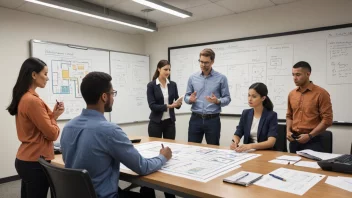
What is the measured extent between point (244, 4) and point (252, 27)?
0.45 metres

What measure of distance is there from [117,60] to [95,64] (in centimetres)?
48

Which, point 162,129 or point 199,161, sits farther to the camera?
point 162,129

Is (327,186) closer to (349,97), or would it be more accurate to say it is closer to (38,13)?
(349,97)

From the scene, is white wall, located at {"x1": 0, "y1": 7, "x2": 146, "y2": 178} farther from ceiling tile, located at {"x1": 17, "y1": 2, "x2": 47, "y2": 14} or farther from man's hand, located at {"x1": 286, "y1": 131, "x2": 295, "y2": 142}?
man's hand, located at {"x1": 286, "y1": 131, "x2": 295, "y2": 142}

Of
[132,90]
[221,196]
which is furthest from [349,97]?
[132,90]

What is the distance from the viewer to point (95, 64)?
4645 millimetres

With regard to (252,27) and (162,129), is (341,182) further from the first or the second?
(252,27)

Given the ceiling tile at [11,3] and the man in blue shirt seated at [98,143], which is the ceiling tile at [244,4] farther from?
the man in blue shirt seated at [98,143]

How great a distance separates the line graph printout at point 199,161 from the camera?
148 cm

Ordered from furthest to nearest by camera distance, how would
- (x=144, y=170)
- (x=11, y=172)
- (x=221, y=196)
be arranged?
(x=11, y=172), (x=144, y=170), (x=221, y=196)

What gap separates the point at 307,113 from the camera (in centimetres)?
271

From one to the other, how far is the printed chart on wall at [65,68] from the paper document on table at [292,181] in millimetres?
3593

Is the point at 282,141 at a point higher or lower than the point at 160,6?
lower

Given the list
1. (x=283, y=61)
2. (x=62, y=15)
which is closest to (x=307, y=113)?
(x=283, y=61)
